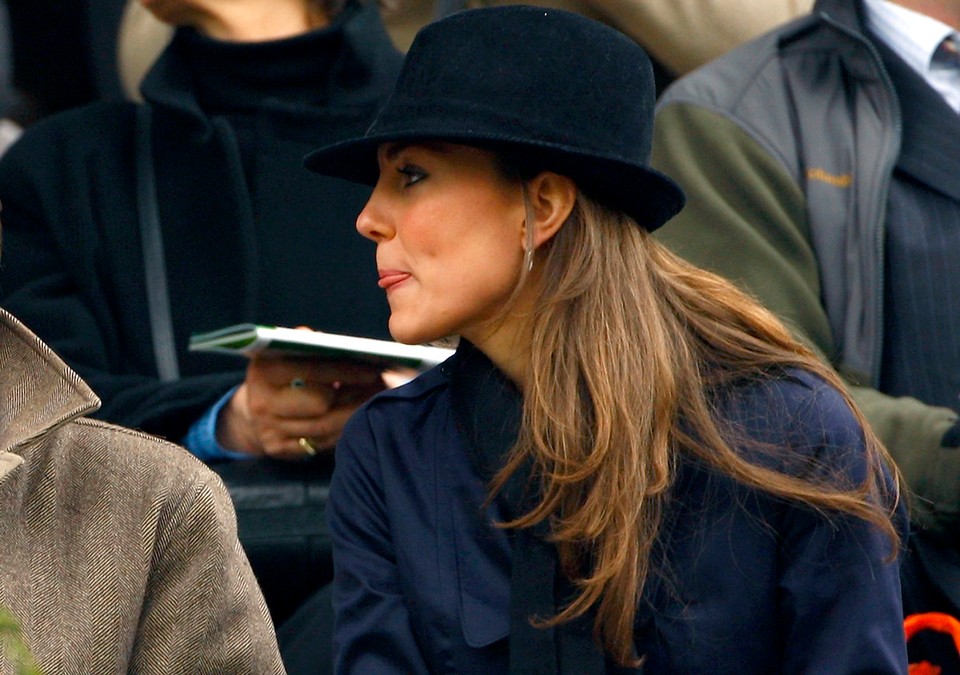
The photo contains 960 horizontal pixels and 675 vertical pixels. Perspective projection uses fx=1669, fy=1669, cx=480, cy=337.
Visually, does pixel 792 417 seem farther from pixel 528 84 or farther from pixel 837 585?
pixel 528 84

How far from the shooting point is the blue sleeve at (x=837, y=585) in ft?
7.72

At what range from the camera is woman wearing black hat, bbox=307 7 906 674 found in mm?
2406

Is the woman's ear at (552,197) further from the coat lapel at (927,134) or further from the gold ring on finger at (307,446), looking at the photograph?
the coat lapel at (927,134)

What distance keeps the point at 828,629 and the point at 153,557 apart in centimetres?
95

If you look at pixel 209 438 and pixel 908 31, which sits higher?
pixel 908 31

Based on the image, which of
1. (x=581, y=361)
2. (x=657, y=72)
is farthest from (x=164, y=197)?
(x=581, y=361)

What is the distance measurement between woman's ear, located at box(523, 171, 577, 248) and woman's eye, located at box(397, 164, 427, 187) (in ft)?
0.56

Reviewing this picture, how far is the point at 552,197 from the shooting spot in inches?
101

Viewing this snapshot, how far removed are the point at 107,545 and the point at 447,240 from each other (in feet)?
2.33

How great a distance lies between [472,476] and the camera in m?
2.55

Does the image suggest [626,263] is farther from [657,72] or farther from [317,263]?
[657,72]

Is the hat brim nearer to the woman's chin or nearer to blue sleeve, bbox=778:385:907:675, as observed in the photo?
the woman's chin

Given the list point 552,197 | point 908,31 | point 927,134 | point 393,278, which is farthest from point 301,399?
point 908,31

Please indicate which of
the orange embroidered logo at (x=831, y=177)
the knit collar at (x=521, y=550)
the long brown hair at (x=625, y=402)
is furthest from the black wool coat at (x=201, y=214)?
the long brown hair at (x=625, y=402)
